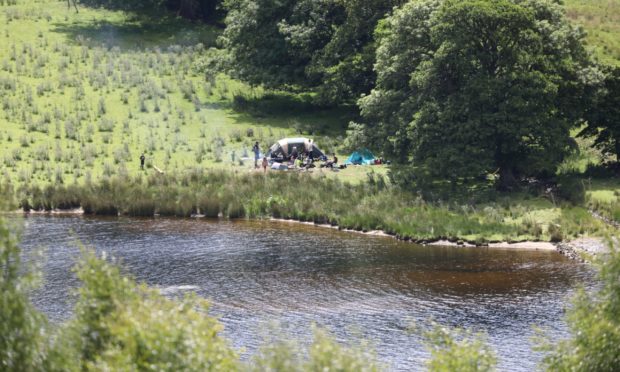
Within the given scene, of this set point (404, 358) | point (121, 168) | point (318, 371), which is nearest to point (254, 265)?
point (404, 358)

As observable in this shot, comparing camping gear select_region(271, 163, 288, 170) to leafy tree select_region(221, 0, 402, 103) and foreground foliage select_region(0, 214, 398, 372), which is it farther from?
foreground foliage select_region(0, 214, 398, 372)

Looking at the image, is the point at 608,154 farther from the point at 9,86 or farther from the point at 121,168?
the point at 9,86

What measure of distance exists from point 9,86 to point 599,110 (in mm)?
38049

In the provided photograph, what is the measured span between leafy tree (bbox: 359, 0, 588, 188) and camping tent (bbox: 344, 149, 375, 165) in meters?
4.27

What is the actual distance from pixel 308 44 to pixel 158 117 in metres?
10.9

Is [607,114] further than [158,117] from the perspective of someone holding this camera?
No

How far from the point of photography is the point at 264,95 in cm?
8294

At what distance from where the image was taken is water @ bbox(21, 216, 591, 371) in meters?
39.0

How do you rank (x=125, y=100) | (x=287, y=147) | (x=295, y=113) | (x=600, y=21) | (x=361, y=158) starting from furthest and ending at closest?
(x=600, y=21) → (x=295, y=113) → (x=125, y=100) → (x=361, y=158) → (x=287, y=147)

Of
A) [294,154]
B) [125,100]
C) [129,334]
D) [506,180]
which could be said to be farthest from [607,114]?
[129,334]

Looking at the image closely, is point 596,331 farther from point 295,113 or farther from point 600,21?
point 600,21

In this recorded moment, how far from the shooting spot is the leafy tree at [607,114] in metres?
60.5

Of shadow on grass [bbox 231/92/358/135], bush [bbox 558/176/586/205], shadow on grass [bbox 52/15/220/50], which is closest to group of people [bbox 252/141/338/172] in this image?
shadow on grass [bbox 231/92/358/135]

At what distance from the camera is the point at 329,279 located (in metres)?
46.1
